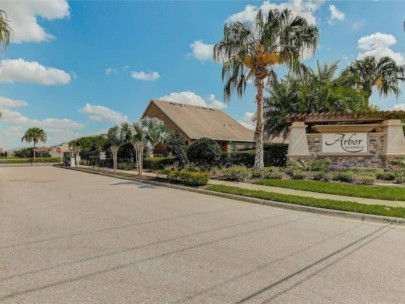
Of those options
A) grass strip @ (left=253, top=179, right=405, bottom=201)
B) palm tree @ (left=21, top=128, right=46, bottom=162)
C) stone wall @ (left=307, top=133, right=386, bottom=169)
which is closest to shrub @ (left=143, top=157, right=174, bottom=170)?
grass strip @ (left=253, top=179, right=405, bottom=201)

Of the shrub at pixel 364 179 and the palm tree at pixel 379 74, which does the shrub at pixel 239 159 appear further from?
the palm tree at pixel 379 74

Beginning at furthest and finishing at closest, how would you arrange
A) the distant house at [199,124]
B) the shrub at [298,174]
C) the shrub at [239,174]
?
the distant house at [199,124] < the shrub at [239,174] < the shrub at [298,174]

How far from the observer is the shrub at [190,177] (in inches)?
534

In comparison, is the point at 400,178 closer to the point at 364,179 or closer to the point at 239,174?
the point at 364,179

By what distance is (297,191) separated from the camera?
11.6 meters

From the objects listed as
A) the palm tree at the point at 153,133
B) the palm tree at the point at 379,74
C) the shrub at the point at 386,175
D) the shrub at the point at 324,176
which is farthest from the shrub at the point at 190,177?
the palm tree at the point at 379,74

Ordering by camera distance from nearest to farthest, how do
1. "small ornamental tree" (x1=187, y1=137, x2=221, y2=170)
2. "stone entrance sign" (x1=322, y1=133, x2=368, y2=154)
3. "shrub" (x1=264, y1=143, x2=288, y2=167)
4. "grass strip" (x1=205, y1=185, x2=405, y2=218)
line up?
"grass strip" (x1=205, y1=185, x2=405, y2=218)
"stone entrance sign" (x1=322, y1=133, x2=368, y2=154)
"small ornamental tree" (x1=187, y1=137, x2=221, y2=170)
"shrub" (x1=264, y1=143, x2=288, y2=167)

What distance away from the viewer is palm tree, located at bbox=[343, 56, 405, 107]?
2897cm

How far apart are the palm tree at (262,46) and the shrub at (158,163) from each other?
334 inches

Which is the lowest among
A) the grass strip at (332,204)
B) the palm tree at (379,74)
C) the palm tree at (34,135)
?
the grass strip at (332,204)

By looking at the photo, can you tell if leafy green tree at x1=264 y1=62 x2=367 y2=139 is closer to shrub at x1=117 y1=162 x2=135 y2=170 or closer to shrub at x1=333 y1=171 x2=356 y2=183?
shrub at x1=333 y1=171 x2=356 y2=183

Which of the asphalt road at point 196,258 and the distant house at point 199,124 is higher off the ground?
the distant house at point 199,124

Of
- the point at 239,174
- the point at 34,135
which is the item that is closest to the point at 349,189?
the point at 239,174

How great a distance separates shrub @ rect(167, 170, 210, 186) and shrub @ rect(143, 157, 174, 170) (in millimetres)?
7334
